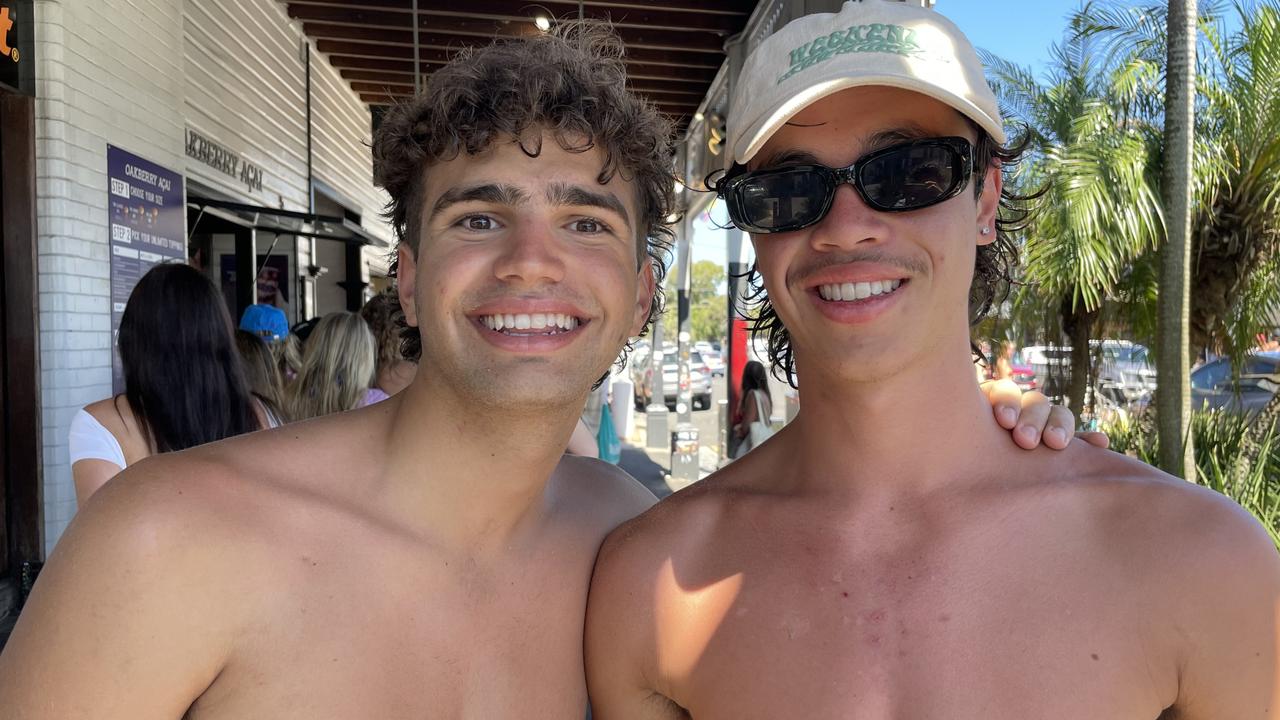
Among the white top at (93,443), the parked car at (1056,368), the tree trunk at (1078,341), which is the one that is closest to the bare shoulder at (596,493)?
the white top at (93,443)

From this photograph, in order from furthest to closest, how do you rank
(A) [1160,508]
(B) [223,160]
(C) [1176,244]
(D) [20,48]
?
(B) [223,160]
(C) [1176,244]
(D) [20,48]
(A) [1160,508]

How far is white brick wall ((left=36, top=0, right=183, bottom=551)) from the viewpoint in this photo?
4.85 m

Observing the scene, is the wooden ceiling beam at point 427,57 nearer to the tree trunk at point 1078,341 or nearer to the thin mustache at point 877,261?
the tree trunk at point 1078,341

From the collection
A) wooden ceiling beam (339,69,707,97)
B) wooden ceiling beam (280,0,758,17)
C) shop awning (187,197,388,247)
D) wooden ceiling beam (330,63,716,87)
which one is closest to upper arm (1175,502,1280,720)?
shop awning (187,197,388,247)

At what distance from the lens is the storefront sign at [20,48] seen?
4.64 metres

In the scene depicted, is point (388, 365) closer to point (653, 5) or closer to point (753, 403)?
point (653, 5)

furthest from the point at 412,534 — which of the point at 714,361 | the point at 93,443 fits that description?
the point at 714,361

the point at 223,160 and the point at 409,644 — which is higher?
the point at 223,160

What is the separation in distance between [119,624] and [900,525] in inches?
54.5

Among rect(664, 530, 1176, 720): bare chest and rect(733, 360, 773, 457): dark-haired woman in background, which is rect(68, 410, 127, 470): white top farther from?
rect(733, 360, 773, 457): dark-haired woman in background

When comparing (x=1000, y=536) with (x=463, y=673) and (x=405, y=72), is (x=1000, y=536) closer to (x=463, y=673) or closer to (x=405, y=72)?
(x=463, y=673)

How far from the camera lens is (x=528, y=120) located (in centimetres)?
197

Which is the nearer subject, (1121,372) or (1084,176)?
(1084,176)

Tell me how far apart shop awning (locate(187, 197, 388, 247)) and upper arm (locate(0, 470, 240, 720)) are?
5.72 meters
